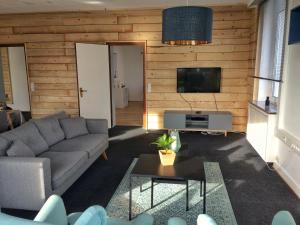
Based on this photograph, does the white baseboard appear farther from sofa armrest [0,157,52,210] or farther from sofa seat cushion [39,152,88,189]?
sofa armrest [0,157,52,210]

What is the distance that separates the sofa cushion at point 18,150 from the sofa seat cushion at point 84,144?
62 cm

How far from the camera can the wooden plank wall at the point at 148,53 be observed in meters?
5.73

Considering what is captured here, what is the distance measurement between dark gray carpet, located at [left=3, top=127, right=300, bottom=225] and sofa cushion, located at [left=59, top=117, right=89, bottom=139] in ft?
1.91

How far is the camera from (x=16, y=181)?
8.64 ft

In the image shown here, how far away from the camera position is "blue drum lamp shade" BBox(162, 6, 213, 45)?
2748mm

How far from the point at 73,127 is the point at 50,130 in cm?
47

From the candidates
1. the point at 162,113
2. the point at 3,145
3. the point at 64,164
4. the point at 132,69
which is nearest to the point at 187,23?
the point at 64,164

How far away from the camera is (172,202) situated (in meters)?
2.94

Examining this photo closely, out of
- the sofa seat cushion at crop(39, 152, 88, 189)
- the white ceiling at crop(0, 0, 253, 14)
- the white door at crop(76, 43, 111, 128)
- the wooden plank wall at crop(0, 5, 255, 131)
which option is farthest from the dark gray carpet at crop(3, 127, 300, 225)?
the white ceiling at crop(0, 0, 253, 14)

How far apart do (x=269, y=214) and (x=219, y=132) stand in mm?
3295

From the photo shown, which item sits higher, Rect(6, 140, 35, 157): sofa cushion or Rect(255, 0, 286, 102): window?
Rect(255, 0, 286, 102): window

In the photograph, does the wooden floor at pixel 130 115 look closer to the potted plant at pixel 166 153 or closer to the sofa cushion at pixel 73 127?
the sofa cushion at pixel 73 127

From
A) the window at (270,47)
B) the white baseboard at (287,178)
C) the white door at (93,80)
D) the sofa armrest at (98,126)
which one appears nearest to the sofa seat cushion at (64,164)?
the sofa armrest at (98,126)

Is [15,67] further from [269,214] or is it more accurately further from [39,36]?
[269,214]
